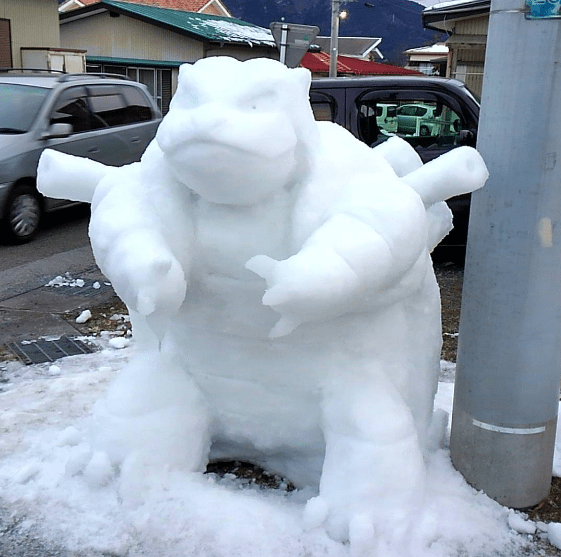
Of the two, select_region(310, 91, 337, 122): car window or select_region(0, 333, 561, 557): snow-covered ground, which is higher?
select_region(310, 91, 337, 122): car window

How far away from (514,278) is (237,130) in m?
1.04

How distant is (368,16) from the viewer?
325ft

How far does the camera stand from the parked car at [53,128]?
25.2 feet

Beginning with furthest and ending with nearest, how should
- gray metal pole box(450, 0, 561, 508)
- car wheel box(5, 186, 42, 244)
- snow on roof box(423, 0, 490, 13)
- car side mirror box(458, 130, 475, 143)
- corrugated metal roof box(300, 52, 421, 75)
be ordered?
corrugated metal roof box(300, 52, 421, 75) → snow on roof box(423, 0, 490, 13) → car wheel box(5, 186, 42, 244) → car side mirror box(458, 130, 475, 143) → gray metal pole box(450, 0, 561, 508)

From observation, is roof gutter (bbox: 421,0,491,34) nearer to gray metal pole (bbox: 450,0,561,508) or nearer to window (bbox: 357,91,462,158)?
window (bbox: 357,91,462,158)

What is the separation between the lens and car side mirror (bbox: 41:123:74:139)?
798cm

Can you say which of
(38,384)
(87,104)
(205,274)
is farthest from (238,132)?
(87,104)

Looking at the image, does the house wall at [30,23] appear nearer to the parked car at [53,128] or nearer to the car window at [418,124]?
the parked car at [53,128]

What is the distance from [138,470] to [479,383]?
1177 mm

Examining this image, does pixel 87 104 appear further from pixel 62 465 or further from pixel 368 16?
pixel 368 16

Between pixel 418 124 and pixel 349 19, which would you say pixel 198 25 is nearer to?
pixel 418 124

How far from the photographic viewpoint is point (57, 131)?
806 centimetres

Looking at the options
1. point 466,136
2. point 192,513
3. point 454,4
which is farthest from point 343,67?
point 192,513

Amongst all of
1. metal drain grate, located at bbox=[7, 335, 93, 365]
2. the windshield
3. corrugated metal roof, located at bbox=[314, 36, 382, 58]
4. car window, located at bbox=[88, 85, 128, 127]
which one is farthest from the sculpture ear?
corrugated metal roof, located at bbox=[314, 36, 382, 58]
